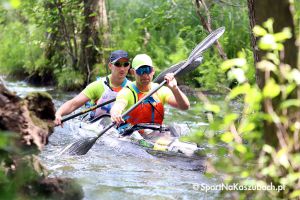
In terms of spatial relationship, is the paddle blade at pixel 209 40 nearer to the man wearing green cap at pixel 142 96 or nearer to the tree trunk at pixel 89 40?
the man wearing green cap at pixel 142 96

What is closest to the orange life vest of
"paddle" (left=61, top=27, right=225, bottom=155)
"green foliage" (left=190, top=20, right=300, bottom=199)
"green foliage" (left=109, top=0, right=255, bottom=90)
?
"paddle" (left=61, top=27, right=225, bottom=155)

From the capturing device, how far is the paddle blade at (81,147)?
6.07 metres

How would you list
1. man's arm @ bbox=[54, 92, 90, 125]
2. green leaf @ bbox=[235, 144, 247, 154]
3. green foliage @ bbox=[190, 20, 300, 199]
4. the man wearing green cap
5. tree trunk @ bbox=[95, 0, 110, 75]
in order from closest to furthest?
green foliage @ bbox=[190, 20, 300, 199], green leaf @ bbox=[235, 144, 247, 154], the man wearing green cap, man's arm @ bbox=[54, 92, 90, 125], tree trunk @ bbox=[95, 0, 110, 75]

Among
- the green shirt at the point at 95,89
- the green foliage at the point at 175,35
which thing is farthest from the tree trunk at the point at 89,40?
the green shirt at the point at 95,89

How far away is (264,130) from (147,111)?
3.79 m

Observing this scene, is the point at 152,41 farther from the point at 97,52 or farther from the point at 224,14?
the point at 224,14

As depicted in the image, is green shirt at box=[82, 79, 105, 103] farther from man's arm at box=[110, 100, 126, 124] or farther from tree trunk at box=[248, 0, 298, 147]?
tree trunk at box=[248, 0, 298, 147]

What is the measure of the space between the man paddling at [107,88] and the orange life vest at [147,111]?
27.8 inches

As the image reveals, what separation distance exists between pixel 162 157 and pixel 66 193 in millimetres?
2549

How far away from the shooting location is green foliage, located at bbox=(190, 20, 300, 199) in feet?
7.35

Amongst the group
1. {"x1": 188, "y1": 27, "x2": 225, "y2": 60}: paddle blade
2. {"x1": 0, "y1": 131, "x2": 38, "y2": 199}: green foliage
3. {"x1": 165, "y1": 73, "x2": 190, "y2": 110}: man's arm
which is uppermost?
{"x1": 188, "y1": 27, "x2": 225, "y2": 60}: paddle blade

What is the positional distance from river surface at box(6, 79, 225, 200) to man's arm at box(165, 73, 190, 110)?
2.12 ft

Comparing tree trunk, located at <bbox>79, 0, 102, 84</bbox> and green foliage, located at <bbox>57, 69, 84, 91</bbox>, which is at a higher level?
tree trunk, located at <bbox>79, 0, 102, 84</bbox>

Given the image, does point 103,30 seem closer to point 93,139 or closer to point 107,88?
point 107,88
